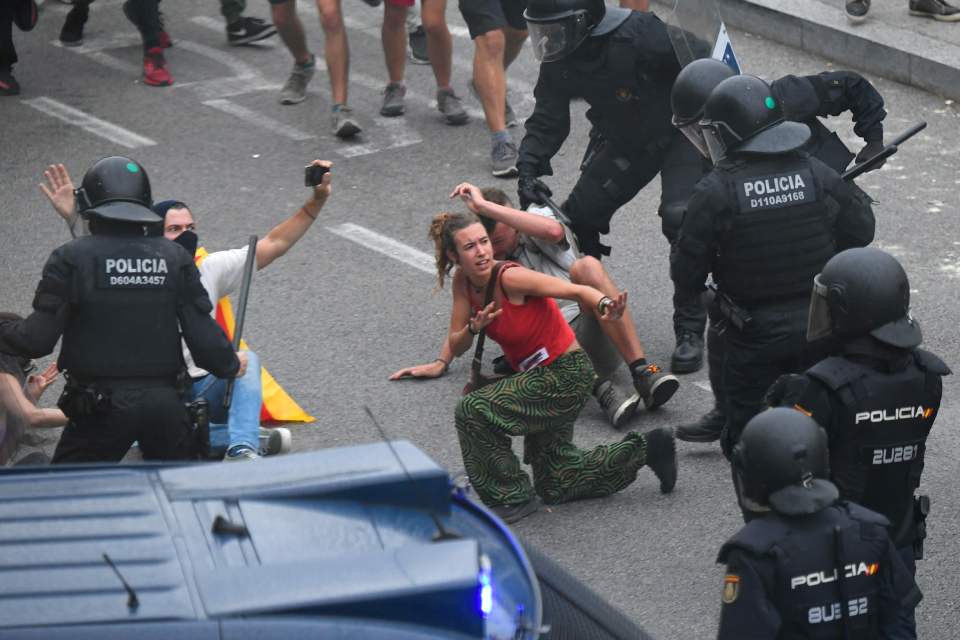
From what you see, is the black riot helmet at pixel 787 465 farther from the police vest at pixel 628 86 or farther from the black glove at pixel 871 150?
the police vest at pixel 628 86

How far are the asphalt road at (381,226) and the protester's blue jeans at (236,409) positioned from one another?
440 millimetres

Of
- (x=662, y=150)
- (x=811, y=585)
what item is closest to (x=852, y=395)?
(x=811, y=585)

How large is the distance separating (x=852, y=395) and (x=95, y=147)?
695 centimetres

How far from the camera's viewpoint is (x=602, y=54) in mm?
7477

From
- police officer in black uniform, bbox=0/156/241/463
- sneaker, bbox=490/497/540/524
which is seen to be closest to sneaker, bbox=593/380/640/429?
sneaker, bbox=490/497/540/524

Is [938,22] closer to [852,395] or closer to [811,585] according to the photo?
[852,395]

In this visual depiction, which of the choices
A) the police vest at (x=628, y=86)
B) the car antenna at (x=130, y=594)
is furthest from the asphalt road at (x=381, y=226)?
the car antenna at (x=130, y=594)

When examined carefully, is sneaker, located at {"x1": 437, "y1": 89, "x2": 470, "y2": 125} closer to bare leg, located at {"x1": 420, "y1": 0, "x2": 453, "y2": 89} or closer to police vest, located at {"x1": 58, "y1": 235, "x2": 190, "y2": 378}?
→ bare leg, located at {"x1": 420, "y1": 0, "x2": 453, "y2": 89}

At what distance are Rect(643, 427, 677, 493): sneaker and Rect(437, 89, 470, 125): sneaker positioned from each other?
4.75m

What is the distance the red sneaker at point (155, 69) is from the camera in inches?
448

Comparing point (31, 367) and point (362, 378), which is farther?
point (362, 378)

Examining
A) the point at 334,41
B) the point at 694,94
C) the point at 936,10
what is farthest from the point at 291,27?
the point at 694,94

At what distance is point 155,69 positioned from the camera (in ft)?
37.4

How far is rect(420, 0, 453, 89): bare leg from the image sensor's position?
10.2m
